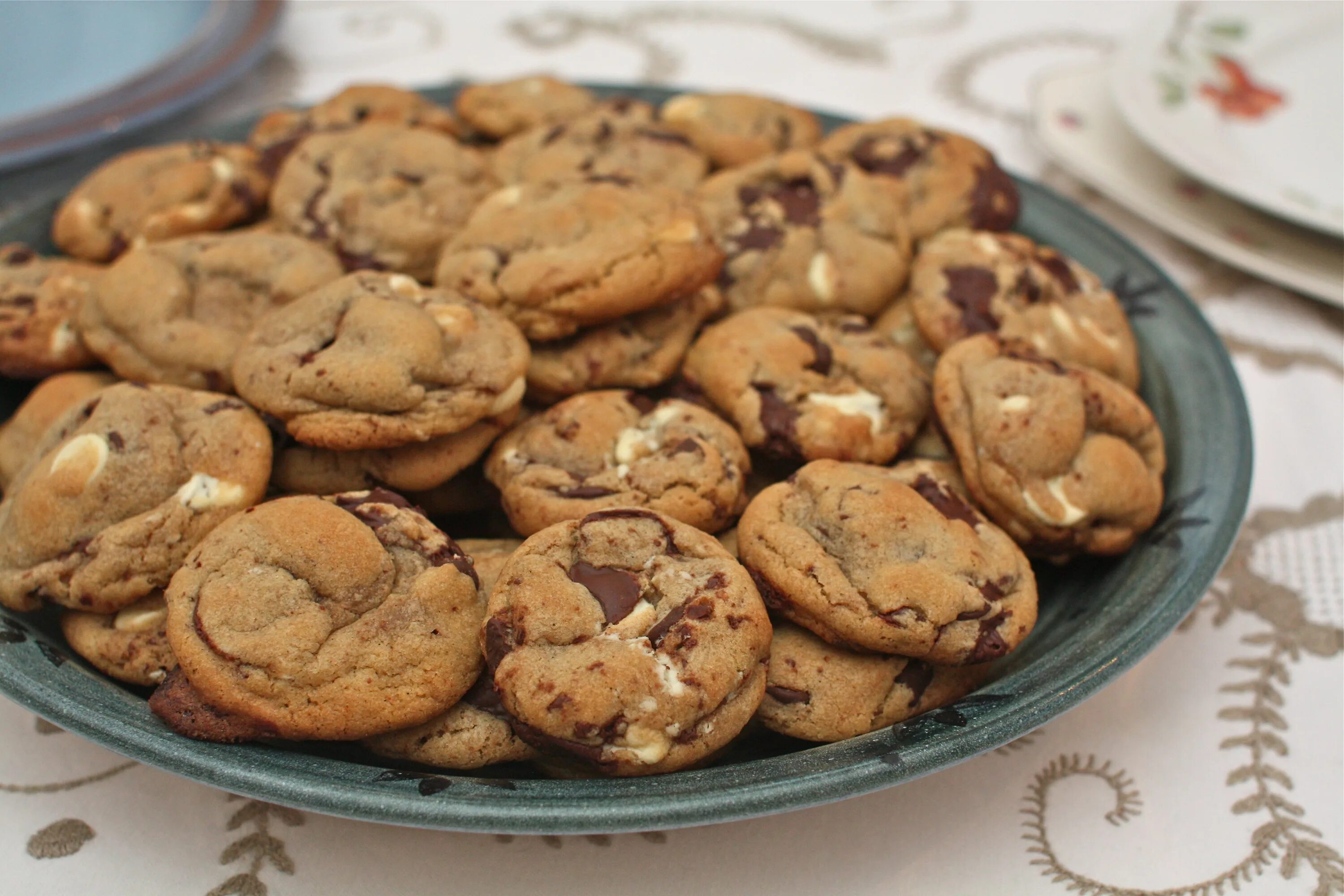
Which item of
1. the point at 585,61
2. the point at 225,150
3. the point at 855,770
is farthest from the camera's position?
the point at 585,61

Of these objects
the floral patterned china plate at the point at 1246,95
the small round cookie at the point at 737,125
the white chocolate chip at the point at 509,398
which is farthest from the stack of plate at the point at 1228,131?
the white chocolate chip at the point at 509,398

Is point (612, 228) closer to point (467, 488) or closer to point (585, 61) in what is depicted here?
point (467, 488)

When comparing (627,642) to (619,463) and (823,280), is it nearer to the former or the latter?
(619,463)

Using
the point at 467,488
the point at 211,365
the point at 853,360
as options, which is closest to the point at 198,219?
the point at 211,365

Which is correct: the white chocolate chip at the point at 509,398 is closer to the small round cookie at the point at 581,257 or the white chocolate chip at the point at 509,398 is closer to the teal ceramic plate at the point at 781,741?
the small round cookie at the point at 581,257

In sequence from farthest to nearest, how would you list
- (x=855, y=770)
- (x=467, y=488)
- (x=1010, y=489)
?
(x=467, y=488) < (x=1010, y=489) < (x=855, y=770)

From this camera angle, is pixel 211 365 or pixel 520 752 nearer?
pixel 520 752
